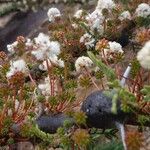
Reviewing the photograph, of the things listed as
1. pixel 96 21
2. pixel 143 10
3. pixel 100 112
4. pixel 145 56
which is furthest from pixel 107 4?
pixel 145 56

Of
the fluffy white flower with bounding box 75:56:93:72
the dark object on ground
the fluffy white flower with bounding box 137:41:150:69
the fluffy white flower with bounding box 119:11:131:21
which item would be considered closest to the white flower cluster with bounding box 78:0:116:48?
the fluffy white flower with bounding box 119:11:131:21

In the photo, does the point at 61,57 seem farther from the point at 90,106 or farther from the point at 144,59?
the point at 144,59

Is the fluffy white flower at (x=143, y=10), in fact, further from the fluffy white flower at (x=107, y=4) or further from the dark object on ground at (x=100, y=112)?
the dark object on ground at (x=100, y=112)

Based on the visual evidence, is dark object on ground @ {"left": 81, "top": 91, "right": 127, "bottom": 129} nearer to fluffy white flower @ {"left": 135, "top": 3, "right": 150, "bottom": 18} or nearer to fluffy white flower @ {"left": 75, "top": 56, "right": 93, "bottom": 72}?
fluffy white flower @ {"left": 75, "top": 56, "right": 93, "bottom": 72}

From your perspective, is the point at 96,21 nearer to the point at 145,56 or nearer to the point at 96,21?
the point at 96,21

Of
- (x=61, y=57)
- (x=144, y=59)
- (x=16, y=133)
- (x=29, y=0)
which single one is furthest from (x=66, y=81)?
(x=29, y=0)
